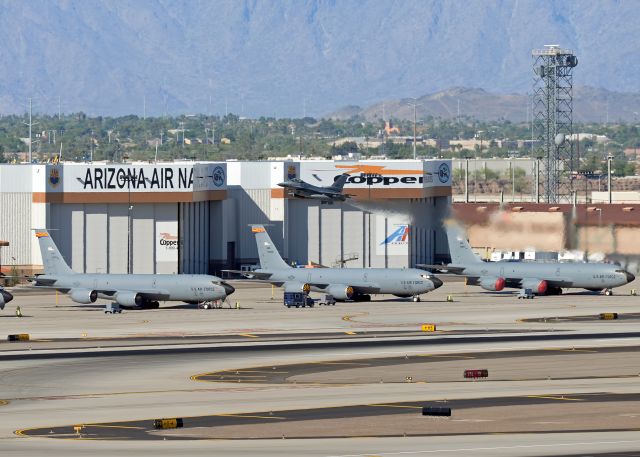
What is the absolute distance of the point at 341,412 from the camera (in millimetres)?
69188

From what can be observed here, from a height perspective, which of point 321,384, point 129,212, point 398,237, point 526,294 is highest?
point 129,212

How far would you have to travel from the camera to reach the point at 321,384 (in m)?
79.4

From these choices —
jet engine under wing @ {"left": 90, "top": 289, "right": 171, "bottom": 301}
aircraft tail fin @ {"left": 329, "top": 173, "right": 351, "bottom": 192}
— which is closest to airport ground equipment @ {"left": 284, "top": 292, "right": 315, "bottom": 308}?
jet engine under wing @ {"left": 90, "top": 289, "right": 171, "bottom": 301}

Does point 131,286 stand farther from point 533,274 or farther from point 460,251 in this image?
point 533,274

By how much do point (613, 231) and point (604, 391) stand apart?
40927 mm

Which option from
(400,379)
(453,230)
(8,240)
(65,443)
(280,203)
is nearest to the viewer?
(65,443)

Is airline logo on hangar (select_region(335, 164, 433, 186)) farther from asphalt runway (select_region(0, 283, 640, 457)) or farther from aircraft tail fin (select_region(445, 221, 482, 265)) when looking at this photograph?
asphalt runway (select_region(0, 283, 640, 457))

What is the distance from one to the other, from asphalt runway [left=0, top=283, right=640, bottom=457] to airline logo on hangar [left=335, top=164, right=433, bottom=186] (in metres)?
54.7

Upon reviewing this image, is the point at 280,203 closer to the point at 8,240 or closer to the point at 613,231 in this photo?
the point at 8,240

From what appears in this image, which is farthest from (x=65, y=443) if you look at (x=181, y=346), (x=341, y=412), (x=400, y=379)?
(x=181, y=346)

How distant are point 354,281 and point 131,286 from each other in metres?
20.4

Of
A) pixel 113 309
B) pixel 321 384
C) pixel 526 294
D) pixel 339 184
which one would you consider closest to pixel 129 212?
pixel 339 184

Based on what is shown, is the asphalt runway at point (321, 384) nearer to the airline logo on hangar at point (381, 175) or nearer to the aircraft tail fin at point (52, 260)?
the aircraft tail fin at point (52, 260)

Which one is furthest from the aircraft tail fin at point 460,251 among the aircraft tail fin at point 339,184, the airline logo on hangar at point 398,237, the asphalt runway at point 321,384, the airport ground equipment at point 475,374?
the airport ground equipment at point 475,374
